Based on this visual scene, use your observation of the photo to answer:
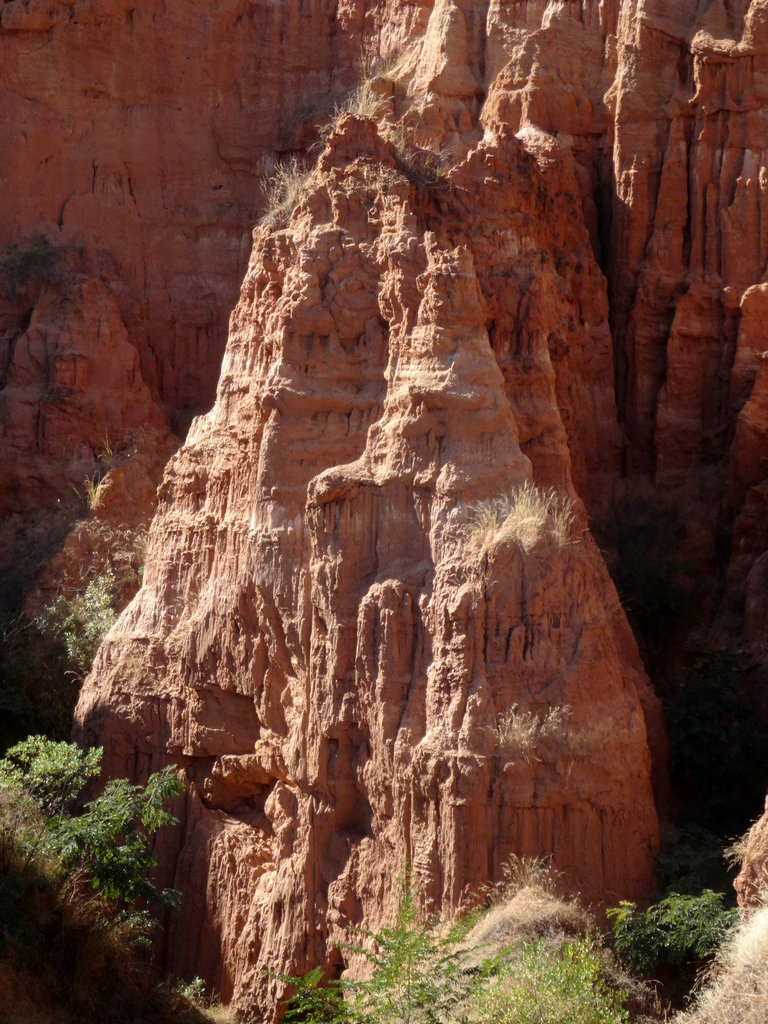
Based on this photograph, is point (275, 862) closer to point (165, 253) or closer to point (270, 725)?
point (270, 725)

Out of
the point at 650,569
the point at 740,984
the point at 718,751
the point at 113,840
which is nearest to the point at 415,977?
the point at 740,984

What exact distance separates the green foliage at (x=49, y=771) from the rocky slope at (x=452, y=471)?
1233mm

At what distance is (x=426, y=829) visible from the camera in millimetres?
11805

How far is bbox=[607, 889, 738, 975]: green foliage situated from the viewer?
34.9 feet

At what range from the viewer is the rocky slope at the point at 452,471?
469 inches

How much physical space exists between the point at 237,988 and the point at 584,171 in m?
12.2

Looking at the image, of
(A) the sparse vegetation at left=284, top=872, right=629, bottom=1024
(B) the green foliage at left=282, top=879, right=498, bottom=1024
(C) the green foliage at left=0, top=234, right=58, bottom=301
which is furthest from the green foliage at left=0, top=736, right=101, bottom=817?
(C) the green foliage at left=0, top=234, right=58, bottom=301

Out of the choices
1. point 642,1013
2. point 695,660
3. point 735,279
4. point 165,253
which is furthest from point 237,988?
point 165,253

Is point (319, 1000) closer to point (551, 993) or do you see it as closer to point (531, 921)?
point (531, 921)

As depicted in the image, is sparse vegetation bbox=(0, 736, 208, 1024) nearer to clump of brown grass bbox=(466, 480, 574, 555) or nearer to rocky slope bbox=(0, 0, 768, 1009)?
rocky slope bbox=(0, 0, 768, 1009)

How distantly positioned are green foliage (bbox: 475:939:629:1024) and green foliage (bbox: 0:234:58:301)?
1532 cm

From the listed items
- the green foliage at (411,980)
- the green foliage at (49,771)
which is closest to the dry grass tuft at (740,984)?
the green foliage at (411,980)

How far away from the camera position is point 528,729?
11.6 m

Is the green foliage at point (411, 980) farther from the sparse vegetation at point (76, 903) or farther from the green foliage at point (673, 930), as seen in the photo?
the sparse vegetation at point (76, 903)
